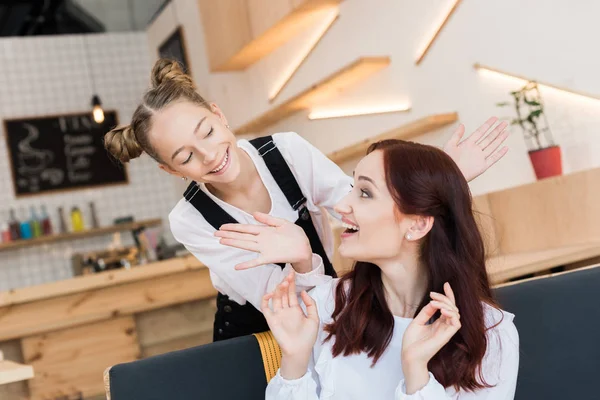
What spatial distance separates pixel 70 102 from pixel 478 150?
575cm

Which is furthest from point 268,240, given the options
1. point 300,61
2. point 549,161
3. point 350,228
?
point 300,61

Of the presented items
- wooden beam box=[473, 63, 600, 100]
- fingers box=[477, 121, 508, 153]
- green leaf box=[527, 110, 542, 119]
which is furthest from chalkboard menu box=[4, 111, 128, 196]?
fingers box=[477, 121, 508, 153]

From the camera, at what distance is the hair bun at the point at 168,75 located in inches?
77.6

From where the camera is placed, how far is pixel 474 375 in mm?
1486

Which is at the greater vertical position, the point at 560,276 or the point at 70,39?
the point at 70,39

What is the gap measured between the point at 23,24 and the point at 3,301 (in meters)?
4.21

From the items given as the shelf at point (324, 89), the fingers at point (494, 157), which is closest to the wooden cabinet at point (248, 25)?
the shelf at point (324, 89)

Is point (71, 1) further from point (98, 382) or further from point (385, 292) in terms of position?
point (385, 292)

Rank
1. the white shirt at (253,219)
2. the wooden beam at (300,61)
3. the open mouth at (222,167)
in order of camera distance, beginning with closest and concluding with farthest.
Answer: the open mouth at (222,167), the white shirt at (253,219), the wooden beam at (300,61)

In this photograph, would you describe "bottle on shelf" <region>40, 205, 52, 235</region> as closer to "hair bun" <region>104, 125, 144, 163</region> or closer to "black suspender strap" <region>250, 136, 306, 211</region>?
"hair bun" <region>104, 125, 144, 163</region>

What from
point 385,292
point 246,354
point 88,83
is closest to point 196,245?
point 246,354

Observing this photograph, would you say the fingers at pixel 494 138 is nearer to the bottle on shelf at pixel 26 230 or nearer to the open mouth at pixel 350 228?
the open mouth at pixel 350 228

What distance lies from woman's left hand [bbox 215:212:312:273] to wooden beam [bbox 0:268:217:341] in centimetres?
263

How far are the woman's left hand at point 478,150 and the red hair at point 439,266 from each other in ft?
1.04
